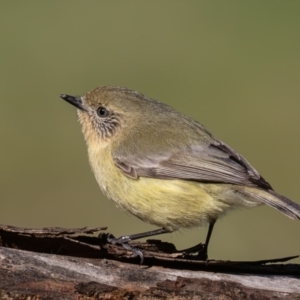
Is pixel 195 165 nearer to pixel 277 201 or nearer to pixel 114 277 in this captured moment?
pixel 277 201

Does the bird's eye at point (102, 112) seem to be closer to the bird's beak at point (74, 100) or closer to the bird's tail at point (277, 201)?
the bird's beak at point (74, 100)

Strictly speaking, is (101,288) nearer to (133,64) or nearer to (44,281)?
(44,281)

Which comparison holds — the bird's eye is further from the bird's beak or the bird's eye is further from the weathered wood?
the weathered wood

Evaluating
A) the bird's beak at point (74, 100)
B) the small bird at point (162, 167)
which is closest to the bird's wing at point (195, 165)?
the small bird at point (162, 167)

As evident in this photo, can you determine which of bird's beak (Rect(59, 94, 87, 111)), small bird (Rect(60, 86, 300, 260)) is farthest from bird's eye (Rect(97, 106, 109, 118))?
bird's beak (Rect(59, 94, 87, 111))

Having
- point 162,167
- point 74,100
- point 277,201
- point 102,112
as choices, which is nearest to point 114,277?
point 162,167
